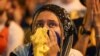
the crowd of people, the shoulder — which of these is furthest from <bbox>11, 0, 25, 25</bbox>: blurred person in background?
the shoulder

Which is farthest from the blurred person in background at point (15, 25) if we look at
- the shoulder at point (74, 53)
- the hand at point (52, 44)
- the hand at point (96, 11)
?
the hand at point (96, 11)

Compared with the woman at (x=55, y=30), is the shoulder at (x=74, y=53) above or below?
below

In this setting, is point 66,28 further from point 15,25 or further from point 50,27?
point 15,25

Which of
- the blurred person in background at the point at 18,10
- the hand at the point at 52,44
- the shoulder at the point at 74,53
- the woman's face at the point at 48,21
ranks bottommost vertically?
the shoulder at the point at 74,53

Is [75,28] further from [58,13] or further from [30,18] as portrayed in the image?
[30,18]

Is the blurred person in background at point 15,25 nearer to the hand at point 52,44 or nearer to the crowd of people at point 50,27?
the crowd of people at point 50,27

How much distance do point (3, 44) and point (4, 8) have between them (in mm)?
184

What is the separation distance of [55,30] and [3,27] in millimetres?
270

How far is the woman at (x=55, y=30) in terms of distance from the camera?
1057 millimetres

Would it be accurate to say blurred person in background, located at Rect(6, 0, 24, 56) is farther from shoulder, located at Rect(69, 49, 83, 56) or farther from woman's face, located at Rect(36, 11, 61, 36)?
shoulder, located at Rect(69, 49, 83, 56)

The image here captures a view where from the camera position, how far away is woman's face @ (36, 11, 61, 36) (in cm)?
108

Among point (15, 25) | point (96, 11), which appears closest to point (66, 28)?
point (96, 11)

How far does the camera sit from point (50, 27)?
1.09m

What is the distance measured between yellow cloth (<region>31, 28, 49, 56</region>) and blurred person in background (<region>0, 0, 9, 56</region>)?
0.15 m
